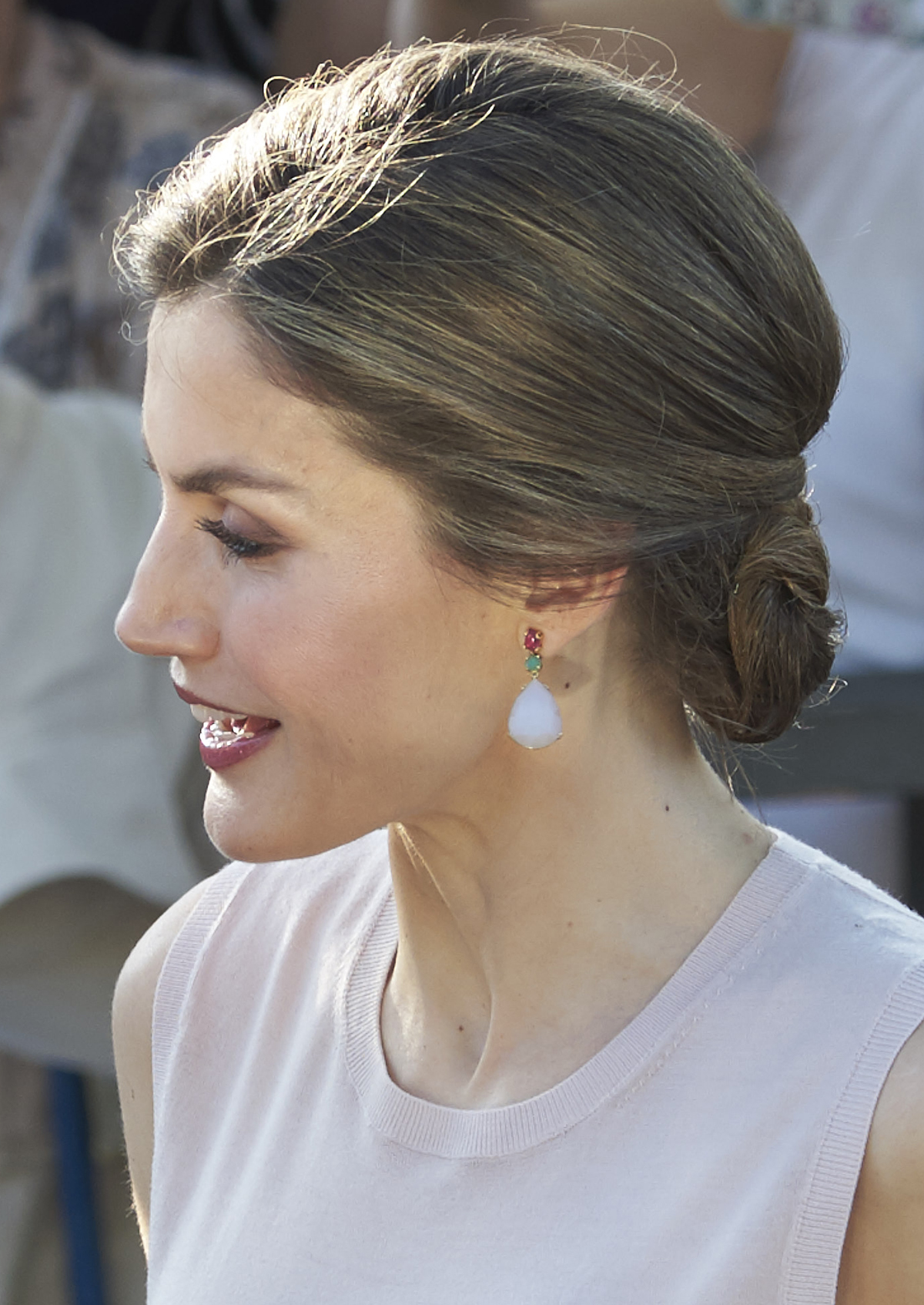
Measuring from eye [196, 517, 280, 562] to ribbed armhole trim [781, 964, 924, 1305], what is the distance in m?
0.48

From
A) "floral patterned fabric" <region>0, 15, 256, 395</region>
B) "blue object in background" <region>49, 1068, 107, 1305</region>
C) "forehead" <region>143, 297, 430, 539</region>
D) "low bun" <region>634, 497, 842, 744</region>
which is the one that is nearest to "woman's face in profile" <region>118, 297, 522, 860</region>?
"forehead" <region>143, 297, 430, 539</region>

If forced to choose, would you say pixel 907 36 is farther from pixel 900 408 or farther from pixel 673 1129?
pixel 673 1129

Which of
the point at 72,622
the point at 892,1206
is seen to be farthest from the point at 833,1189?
the point at 72,622

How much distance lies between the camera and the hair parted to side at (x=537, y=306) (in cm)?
96

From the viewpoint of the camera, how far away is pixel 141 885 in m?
1.94

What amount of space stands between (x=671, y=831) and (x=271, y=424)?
0.38m

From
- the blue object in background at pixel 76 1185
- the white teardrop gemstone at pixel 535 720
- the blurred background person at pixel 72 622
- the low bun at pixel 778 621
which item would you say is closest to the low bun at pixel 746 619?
the low bun at pixel 778 621

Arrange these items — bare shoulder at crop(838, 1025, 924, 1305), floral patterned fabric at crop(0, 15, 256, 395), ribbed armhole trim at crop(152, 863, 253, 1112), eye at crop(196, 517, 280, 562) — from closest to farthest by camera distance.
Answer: bare shoulder at crop(838, 1025, 924, 1305)
eye at crop(196, 517, 280, 562)
ribbed armhole trim at crop(152, 863, 253, 1112)
floral patterned fabric at crop(0, 15, 256, 395)

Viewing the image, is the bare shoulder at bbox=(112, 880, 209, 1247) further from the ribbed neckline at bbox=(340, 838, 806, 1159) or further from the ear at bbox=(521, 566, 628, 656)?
the ear at bbox=(521, 566, 628, 656)

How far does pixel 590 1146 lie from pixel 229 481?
48 centimetres

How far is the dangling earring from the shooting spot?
1040mm

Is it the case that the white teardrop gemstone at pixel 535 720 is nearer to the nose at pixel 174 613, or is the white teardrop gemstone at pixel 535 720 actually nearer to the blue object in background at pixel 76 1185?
the nose at pixel 174 613

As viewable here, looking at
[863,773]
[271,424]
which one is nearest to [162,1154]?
[271,424]

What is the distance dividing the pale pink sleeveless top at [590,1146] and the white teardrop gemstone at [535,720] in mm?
169
